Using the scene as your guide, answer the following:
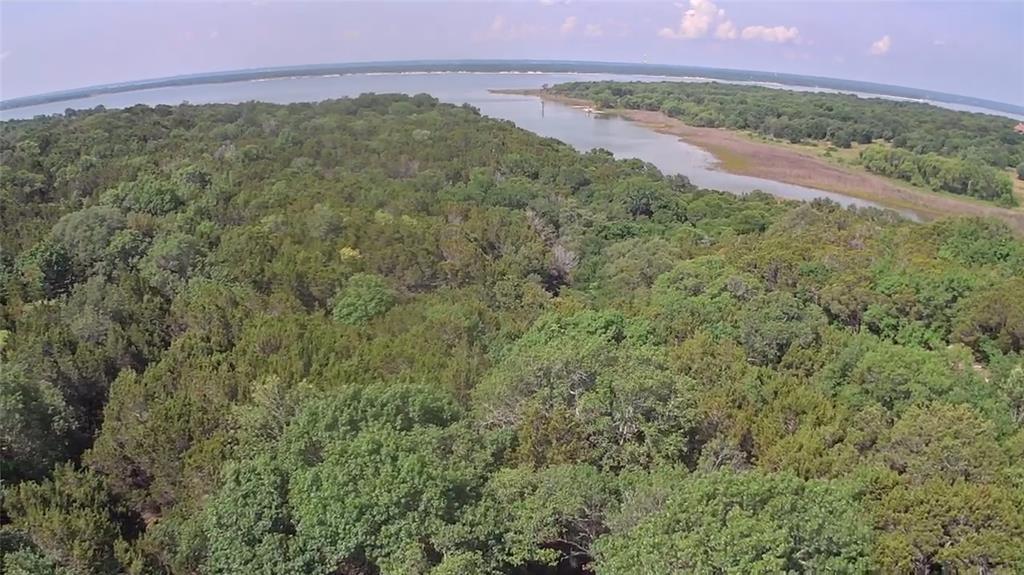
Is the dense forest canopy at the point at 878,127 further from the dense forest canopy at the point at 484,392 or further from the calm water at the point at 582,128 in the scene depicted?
the dense forest canopy at the point at 484,392

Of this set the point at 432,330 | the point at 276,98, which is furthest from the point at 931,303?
the point at 276,98

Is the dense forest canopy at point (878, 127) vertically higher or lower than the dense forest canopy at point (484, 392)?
higher

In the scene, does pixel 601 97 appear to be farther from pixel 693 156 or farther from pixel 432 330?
pixel 432 330

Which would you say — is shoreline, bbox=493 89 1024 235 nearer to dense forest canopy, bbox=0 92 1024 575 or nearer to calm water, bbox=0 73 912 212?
calm water, bbox=0 73 912 212

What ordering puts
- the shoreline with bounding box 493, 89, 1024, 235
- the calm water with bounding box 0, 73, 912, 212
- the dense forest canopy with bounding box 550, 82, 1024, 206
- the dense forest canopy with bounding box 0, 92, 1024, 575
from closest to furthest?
1. the dense forest canopy with bounding box 0, 92, 1024, 575
2. the shoreline with bounding box 493, 89, 1024, 235
3. the dense forest canopy with bounding box 550, 82, 1024, 206
4. the calm water with bounding box 0, 73, 912, 212

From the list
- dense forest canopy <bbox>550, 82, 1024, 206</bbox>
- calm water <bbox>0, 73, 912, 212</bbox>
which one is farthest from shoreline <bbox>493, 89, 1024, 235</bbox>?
dense forest canopy <bbox>550, 82, 1024, 206</bbox>

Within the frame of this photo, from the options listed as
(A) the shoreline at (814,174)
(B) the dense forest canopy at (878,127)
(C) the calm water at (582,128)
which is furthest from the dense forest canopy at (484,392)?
(B) the dense forest canopy at (878,127)
